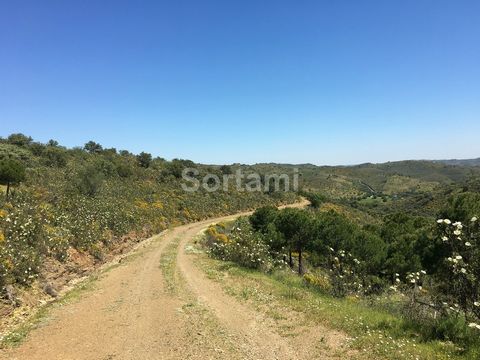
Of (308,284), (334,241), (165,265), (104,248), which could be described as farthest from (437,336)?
(104,248)

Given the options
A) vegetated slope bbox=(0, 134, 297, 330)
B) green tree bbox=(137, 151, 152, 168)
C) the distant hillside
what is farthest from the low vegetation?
the distant hillside

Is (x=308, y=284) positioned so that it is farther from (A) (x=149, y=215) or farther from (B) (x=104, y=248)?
(A) (x=149, y=215)

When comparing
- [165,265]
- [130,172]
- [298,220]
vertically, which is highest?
[130,172]

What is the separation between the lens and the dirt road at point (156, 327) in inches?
324

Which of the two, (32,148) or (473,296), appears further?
(32,148)

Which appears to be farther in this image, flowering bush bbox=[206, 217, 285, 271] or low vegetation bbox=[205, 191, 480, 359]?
flowering bush bbox=[206, 217, 285, 271]

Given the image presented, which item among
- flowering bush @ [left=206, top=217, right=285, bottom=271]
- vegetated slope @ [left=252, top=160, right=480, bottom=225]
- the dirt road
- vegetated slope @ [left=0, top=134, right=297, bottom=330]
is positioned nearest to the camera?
the dirt road

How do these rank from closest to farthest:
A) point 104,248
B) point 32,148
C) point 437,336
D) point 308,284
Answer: point 437,336 < point 308,284 < point 104,248 < point 32,148

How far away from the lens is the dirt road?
8.22 metres

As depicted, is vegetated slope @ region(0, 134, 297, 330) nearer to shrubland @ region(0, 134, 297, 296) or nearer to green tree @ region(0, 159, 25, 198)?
shrubland @ region(0, 134, 297, 296)

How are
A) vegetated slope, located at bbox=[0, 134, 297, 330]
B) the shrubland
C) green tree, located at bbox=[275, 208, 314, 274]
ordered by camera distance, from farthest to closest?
green tree, located at bbox=[275, 208, 314, 274], the shrubland, vegetated slope, located at bbox=[0, 134, 297, 330]

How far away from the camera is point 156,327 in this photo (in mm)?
9797

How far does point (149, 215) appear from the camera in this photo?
116 ft

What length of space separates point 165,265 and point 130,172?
1293 inches
